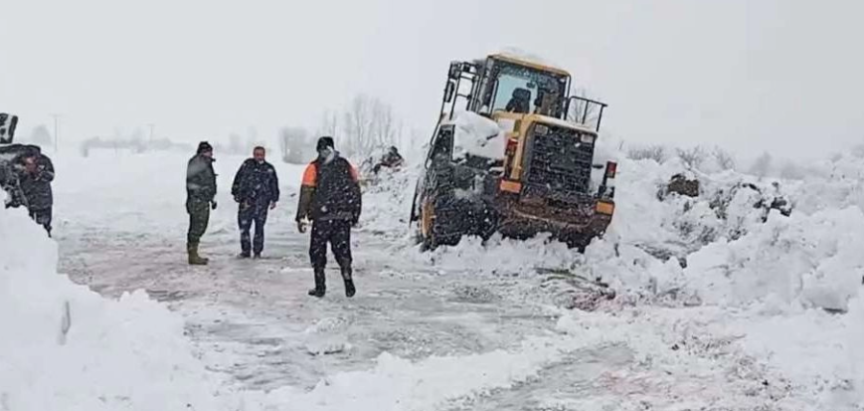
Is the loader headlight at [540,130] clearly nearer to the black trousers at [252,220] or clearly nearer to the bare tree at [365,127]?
the black trousers at [252,220]

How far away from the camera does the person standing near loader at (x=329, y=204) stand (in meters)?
8.69

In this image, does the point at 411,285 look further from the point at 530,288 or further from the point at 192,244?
the point at 192,244

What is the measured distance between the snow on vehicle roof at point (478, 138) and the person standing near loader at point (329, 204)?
3774 millimetres

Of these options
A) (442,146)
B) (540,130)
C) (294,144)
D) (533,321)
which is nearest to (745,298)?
(533,321)

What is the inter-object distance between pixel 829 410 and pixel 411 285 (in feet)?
18.2

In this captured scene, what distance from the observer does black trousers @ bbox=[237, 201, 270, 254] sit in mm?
11828

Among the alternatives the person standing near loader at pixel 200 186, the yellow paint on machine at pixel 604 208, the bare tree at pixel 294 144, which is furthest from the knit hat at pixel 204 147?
the bare tree at pixel 294 144

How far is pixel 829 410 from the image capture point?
5.39 m

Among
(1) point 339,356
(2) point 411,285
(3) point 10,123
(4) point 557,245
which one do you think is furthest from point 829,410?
(3) point 10,123

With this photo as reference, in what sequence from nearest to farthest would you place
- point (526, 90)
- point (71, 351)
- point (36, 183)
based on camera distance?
point (71, 351), point (36, 183), point (526, 90)

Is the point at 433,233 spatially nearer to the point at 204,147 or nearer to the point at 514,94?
the point at 514,94

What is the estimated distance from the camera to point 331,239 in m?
8.79

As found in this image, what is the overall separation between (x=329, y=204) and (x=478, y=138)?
4.25m

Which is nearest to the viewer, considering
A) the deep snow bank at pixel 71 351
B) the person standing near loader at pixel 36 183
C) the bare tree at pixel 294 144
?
the deep snow bank at pixel 71 351
